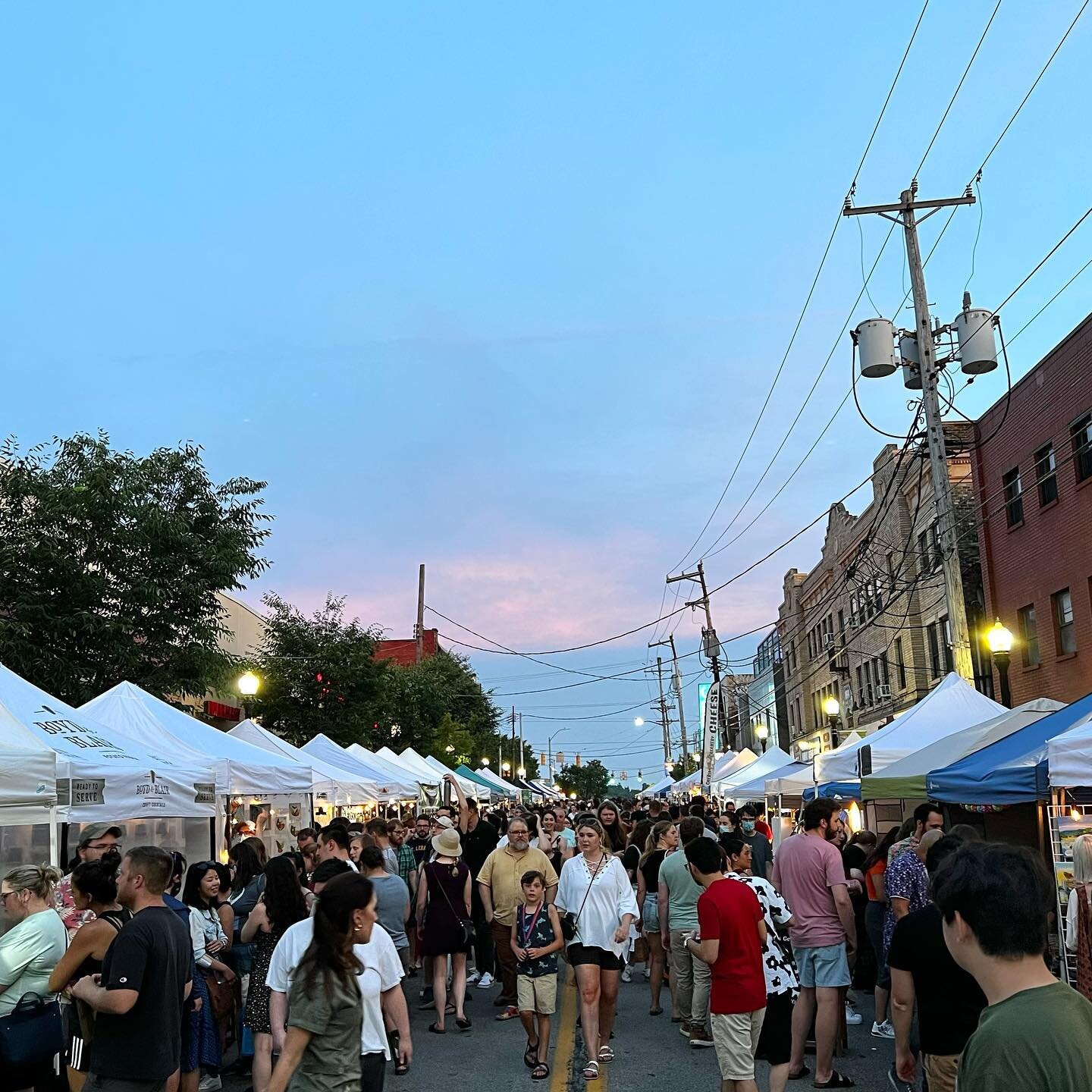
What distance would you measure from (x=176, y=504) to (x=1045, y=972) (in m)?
19.4

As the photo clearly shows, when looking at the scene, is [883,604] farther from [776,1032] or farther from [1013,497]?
[776,1032]

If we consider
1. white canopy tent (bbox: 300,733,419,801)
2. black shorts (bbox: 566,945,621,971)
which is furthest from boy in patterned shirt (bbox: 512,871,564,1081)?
white canopy tent (bbox: 300,733,419,801)

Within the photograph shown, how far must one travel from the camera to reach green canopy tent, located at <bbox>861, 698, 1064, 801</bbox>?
44.3 feet

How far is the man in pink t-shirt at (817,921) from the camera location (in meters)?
8.34

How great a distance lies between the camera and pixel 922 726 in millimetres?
15953

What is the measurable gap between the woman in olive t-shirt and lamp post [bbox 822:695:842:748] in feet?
98.3

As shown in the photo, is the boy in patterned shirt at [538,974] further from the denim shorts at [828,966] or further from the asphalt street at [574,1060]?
the denim shorts at [828,966]

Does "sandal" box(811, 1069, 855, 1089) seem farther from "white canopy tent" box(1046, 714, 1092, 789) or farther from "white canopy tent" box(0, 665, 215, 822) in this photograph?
"white canopy tent" box(0, 665, 215, 822)

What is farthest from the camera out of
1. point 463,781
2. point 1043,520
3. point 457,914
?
point 463,781

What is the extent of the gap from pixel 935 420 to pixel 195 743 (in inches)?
489

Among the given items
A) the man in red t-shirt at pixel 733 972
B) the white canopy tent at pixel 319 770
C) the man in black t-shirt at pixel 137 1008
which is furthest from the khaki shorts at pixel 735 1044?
the white canopy tent at pixel 319 770

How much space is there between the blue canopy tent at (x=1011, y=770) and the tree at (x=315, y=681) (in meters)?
23.9

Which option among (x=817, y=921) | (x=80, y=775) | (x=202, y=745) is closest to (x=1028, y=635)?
(x=202, y=745)

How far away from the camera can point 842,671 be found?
1879 inches
